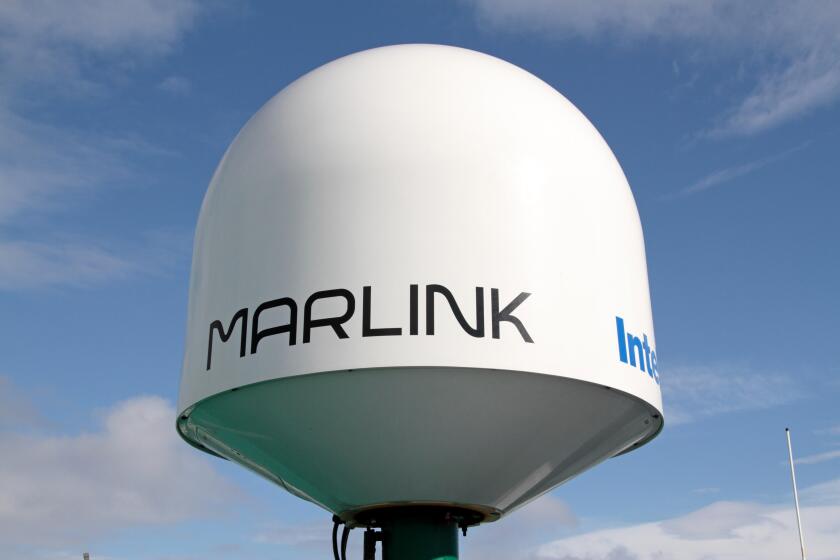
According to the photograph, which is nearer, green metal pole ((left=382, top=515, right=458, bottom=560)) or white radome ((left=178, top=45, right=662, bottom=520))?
white radome ((left=178, top=45, right=662, bottom=520))

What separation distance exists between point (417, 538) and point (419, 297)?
2.38 m

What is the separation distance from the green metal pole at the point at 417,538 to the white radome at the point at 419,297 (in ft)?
1.05

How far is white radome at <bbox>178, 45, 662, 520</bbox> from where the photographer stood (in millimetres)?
7129

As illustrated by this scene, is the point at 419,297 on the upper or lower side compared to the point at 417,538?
upper

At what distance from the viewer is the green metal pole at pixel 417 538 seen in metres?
8.25

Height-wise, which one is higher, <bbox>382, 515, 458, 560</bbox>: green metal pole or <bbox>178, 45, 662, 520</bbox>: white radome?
<bbox>178, 45, 662, 520</bbox>: white radome

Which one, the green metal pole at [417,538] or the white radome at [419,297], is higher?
the white radome at [419,297]

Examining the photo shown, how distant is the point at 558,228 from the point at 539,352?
1.10 m

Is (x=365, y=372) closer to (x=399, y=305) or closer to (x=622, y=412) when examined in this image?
(x=399, y=305)

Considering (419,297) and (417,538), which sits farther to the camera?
(417,538)

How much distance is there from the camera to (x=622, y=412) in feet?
26.1

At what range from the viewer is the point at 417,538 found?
8242mm

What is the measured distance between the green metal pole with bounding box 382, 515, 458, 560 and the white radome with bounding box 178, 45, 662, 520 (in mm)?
320

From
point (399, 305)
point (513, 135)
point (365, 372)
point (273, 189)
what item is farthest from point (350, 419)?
point (513, 135)
